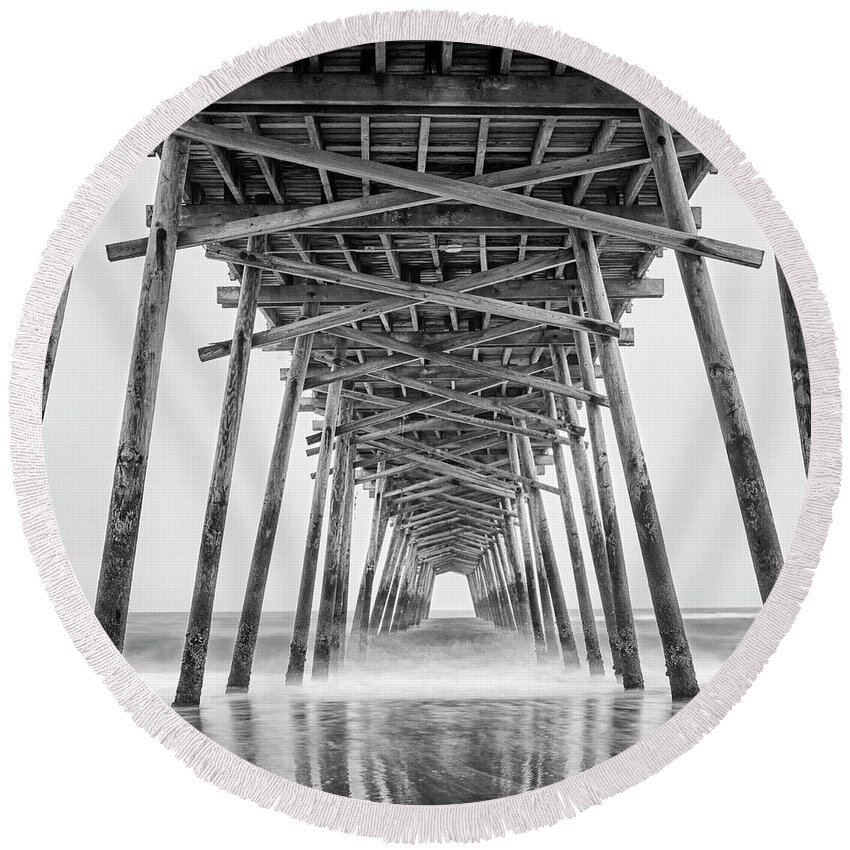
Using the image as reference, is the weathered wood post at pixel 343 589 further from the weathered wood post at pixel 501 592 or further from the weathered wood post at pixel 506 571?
the weathered wood post at pixel 501 592

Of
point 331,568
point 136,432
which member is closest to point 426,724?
point 136,432

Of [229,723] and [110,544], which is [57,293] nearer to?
[110,544]

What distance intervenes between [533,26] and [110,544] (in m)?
3.05

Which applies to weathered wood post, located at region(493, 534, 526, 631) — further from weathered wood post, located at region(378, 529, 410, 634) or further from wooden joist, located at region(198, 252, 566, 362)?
wooden joist, located at region(198, 252, 566, 362)

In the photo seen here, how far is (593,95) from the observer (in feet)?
18.5

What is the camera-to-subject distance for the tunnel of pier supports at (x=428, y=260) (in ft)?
17.0

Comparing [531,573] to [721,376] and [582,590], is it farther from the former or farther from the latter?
[721,376]

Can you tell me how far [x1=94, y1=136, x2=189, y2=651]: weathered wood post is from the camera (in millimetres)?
4668

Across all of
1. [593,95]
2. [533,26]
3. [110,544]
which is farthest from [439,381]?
[533,26]

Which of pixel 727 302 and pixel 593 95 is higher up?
pixel 593 95

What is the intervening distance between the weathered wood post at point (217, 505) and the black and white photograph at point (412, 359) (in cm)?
2

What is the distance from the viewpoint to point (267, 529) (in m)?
8.09

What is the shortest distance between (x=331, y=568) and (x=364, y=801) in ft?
29.4

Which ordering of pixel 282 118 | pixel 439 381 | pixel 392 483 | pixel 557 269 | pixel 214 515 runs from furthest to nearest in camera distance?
pixel 392 483 → pixel 439 381 → pixel 557 269 → pixel 214 515 → pixel 282 118
